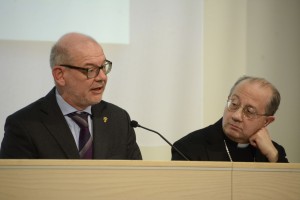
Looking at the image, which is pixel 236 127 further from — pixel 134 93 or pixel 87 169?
pixel 87 169

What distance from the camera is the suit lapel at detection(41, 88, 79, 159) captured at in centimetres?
214

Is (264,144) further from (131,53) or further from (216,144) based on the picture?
(131,53)

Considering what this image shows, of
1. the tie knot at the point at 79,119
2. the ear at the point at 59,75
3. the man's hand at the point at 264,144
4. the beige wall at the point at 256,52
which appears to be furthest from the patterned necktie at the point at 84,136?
the beige wall at the point at 256,52

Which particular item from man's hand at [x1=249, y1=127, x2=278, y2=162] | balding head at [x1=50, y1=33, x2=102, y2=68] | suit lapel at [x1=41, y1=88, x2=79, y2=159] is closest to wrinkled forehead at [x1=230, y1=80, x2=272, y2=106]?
man's hand at [x1=249, y1=127, x2=278, y2=162]

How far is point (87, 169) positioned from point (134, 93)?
5.71 feet

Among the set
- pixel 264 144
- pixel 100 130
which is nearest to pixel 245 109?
pixel 264 144

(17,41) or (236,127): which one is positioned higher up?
(17,41)

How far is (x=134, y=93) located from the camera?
127 inches

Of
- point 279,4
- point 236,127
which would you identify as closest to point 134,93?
point 236,127

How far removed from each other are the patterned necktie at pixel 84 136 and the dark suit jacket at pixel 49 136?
1.2 inches

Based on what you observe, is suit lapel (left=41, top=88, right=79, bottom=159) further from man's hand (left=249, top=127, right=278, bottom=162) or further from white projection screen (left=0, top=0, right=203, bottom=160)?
man's hand (left=249, top=127, right=278, bottom=162)

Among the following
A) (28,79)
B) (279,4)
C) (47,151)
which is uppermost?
(279,4)

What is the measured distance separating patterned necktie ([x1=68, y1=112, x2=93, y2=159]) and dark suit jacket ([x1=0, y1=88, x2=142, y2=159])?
0.10ft

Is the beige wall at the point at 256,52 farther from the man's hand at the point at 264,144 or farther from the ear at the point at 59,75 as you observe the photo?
the ear at the point at 59,75
